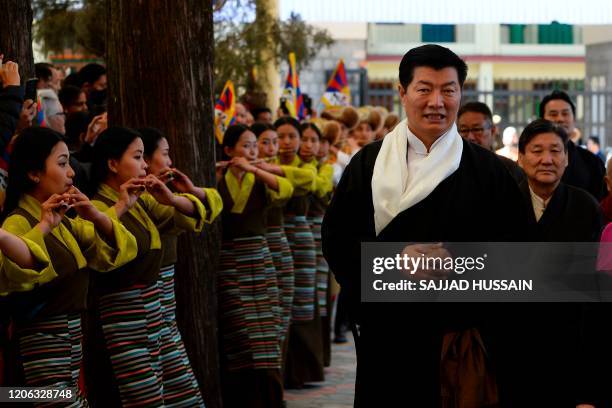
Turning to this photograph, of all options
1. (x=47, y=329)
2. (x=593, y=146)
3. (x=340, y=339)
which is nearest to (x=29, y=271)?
(x=47, y=329)

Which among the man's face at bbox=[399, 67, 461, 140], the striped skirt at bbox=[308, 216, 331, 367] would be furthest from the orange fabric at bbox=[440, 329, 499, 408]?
the striped skirt at bbox=[308, 216, 331, 367]

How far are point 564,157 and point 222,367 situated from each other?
303cm

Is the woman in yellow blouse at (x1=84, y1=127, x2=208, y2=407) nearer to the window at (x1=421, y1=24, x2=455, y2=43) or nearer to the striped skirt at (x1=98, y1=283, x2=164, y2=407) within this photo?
the striped skirt at (x1=98, y1=283, x2=164, y2=407)

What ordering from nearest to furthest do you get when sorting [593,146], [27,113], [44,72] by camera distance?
[27,113], [44,72], [593,146]

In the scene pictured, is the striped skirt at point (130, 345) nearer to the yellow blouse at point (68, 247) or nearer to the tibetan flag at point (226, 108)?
the yellow blouse at point (68, 247)

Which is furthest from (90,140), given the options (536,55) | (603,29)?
(536,55)

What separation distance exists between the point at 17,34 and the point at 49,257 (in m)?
2.34

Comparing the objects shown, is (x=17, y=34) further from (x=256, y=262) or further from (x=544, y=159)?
(x=544, y=159)

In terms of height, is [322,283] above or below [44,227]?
below

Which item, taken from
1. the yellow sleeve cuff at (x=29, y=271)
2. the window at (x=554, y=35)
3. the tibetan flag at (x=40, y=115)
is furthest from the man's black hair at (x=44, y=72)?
the window at (x=554, y=35)

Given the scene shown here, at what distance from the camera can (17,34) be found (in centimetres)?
814

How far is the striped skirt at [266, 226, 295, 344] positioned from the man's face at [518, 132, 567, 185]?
2988 mm

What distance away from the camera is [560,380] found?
6.25m

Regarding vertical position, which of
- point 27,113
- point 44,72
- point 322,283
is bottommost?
point 322,283
